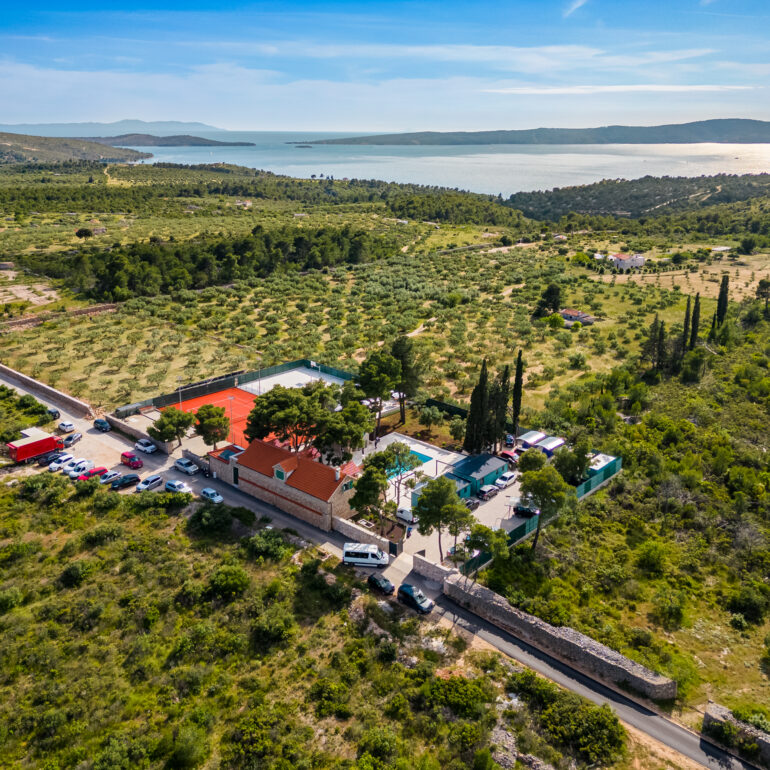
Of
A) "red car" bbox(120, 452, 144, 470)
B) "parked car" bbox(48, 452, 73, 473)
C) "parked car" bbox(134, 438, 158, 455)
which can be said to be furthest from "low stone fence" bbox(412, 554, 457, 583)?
"parked car" bbox(48, 452, 73, 473)

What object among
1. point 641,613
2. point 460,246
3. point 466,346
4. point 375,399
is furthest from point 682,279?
point 641,613

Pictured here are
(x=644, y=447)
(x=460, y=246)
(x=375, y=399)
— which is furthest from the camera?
(x=460, y=246)

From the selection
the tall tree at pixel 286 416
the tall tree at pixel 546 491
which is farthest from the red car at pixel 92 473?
the tall tree at pixel 546 491

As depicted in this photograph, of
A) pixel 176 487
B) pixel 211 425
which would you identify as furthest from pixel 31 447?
pixel 211 425

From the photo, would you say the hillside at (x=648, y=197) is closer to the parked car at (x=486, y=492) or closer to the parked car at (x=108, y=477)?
the parked car at (x=486, y=492)

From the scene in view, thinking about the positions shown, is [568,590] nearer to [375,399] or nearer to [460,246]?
[375,399]
